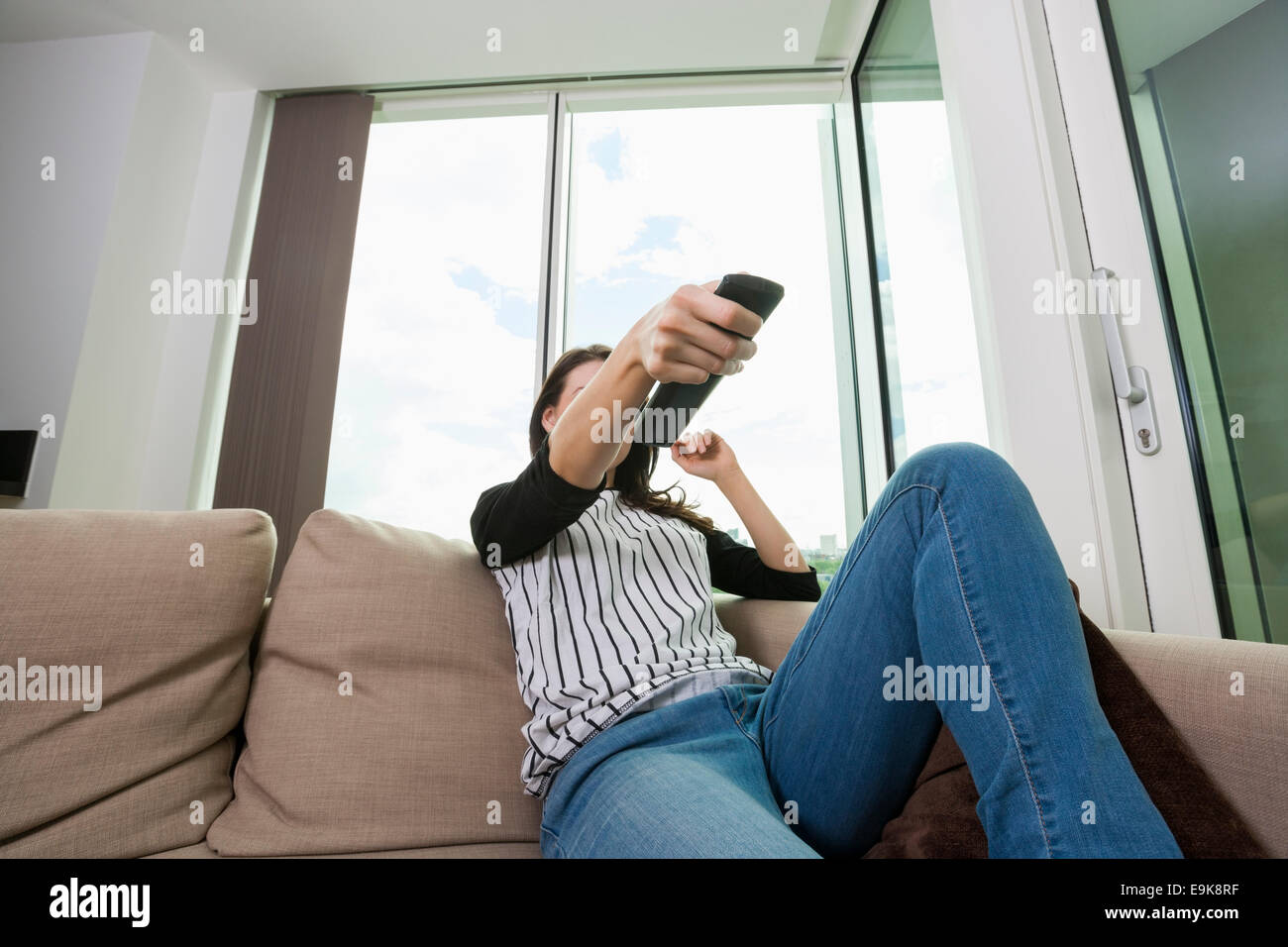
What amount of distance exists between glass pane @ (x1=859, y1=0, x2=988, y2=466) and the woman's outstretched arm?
1.06 meters

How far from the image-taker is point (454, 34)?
2.46 meters

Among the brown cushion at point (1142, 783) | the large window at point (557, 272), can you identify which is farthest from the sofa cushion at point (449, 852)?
the large window at point (557, 272)

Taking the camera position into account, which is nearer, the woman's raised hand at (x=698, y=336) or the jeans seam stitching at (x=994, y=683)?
the jeans seam stitching at (x=994, y=683)

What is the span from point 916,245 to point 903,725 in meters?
1.61

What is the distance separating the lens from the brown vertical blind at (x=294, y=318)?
98.0 inches

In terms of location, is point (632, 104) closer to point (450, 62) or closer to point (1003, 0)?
point (450, 62)

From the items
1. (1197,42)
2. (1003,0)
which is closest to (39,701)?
(1197,42)

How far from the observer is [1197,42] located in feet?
3.35

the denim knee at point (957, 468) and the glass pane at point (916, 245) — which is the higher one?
the glass pane at point (916, 245)

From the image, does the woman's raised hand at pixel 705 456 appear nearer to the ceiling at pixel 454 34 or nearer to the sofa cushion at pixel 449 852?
the sofa cushion at pixel 449 852

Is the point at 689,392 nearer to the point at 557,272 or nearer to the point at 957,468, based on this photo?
the point at 957,468

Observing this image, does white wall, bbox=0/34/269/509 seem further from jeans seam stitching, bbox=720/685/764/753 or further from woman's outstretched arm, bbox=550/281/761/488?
jeans seam stitching, bbox=720/685/764/753

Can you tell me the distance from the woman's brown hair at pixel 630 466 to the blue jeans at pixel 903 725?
421 mm

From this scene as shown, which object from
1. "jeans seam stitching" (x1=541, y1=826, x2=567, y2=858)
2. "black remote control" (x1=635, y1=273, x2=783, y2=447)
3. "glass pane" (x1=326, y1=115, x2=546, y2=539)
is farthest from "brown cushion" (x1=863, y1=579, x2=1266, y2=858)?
"glass pane" (x1=326, y1=115, x2=546, y2=539)
